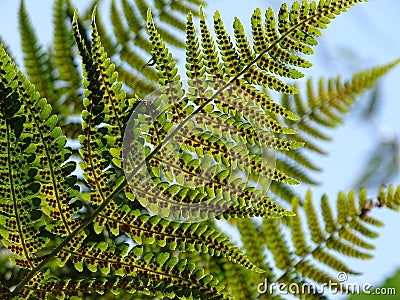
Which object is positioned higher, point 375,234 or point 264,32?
point 264,32

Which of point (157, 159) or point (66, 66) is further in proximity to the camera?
point (66, 66)

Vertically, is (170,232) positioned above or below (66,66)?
below

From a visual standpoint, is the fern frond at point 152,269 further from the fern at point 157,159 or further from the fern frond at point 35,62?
the fern frond at point 35,62

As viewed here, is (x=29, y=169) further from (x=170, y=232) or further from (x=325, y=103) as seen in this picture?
(x=325, y=103)

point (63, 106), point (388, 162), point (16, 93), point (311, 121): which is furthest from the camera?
point (388, 162)

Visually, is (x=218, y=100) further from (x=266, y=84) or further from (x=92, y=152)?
(x=92, y=152)

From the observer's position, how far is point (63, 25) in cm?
195

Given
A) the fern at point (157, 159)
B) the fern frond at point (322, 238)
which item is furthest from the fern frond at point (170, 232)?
the fern frond at point (322, 238)

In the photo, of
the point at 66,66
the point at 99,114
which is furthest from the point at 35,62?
the point at 99,114

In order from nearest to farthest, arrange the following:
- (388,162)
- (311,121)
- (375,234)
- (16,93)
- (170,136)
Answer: (16,93)
(170,136)
(375,234)
(311,121)
(388,162)

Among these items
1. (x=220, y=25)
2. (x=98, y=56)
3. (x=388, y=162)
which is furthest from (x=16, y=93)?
(x=388, y=162)

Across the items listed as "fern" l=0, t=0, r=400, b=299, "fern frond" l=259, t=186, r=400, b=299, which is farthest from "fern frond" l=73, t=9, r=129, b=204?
"fern frond" l=259, t=186, r=400, b=299

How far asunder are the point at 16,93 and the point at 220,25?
38cm

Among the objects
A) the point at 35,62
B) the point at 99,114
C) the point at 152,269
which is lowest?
the point at 152,269
